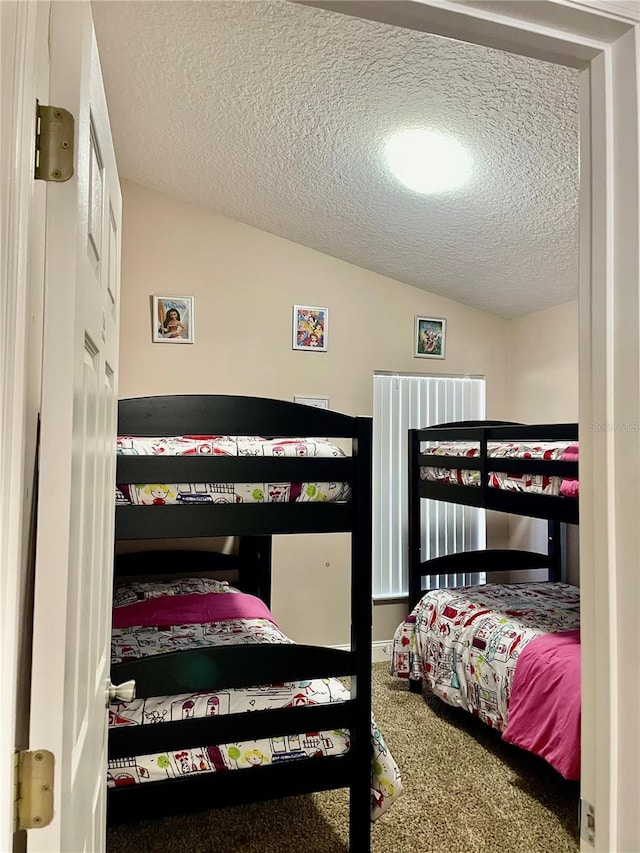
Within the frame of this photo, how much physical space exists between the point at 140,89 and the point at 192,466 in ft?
4.88

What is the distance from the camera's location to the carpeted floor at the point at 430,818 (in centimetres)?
192

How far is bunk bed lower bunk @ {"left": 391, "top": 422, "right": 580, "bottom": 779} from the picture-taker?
2.14 m

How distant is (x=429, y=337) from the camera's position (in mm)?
3711

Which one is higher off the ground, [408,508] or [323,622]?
[408,508]

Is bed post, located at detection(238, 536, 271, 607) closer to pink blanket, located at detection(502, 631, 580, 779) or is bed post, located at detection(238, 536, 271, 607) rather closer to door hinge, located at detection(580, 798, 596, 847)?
pink blanket, located at detection(502, 631, 580, 779)

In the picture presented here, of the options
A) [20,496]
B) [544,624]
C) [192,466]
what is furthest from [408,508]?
[20,496]

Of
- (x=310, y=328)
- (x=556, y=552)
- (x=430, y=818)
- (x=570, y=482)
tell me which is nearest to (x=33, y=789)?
(x=430, y=818)

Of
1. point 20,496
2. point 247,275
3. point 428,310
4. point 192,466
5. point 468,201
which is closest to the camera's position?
point 20,496

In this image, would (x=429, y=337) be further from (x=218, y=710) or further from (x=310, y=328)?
(x=218, y=710)

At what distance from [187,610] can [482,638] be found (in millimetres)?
1252

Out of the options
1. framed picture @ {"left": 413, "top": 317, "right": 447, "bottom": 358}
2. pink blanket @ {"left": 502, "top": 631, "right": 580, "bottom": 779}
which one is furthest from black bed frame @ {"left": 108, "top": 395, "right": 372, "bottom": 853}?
framed picture @ {"left": 413, "top": 317, "right": 447, "bottom": 358}

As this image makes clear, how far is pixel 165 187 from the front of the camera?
316cm

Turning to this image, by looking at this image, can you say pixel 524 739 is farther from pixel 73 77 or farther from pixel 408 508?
pixel 73 77

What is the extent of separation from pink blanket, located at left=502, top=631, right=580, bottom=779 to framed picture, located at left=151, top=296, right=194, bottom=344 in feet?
7.37
